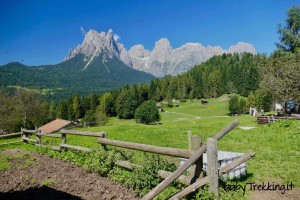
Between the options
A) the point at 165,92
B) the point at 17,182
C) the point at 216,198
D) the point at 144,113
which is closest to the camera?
the point at 216,198

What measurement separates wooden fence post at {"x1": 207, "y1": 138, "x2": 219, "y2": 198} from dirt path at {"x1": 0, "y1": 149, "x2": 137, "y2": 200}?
2.74 metres

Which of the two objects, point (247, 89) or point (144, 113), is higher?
point (247, 89)

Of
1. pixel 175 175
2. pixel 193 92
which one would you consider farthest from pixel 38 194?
pixel 193 92

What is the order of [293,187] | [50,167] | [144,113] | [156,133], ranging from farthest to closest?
[144,113]
[156,133]
[50,167]
[293,187]

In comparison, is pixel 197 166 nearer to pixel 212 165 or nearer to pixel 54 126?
pixel 212 165

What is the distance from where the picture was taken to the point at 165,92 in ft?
584

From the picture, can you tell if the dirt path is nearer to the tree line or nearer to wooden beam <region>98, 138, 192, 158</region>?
wooden beam <region>98, 138, 192, 158</region>

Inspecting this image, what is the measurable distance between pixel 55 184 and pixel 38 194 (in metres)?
1.01

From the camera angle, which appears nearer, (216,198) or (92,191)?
(216,198)

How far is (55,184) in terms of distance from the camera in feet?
32.9

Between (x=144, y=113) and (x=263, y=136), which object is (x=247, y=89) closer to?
(x=144, y=113)

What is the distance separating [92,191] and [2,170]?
6.34 metres

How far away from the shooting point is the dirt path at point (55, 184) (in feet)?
29.0

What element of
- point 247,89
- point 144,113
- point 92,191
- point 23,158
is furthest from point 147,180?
point 247,89
